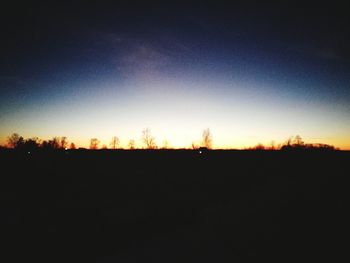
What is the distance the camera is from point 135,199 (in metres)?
20.8

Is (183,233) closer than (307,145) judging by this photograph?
Yes

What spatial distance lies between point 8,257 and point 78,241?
8.95ft

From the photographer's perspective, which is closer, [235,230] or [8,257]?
[8,257]

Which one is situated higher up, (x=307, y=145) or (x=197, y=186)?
(x=307, y=145)

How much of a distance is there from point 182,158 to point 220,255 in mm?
41037

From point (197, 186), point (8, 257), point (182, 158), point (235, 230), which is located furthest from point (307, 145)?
point (8, 257)

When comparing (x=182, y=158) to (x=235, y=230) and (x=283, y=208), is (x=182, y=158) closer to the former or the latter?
(x=283, y=208)

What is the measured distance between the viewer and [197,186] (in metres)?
25.9

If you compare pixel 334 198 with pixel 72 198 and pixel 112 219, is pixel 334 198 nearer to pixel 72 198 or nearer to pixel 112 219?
pixel 112 219

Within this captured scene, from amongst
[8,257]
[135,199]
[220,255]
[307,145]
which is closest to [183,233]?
[220,255]

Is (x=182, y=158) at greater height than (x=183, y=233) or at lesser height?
greater

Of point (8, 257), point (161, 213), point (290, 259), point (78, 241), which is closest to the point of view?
point (290, 259)

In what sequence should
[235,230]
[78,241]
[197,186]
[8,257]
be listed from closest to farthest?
[8,257], [235,230], [78,241], [197,186]

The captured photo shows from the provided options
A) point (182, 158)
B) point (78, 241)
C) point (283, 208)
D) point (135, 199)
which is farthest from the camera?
point (182, 158)
